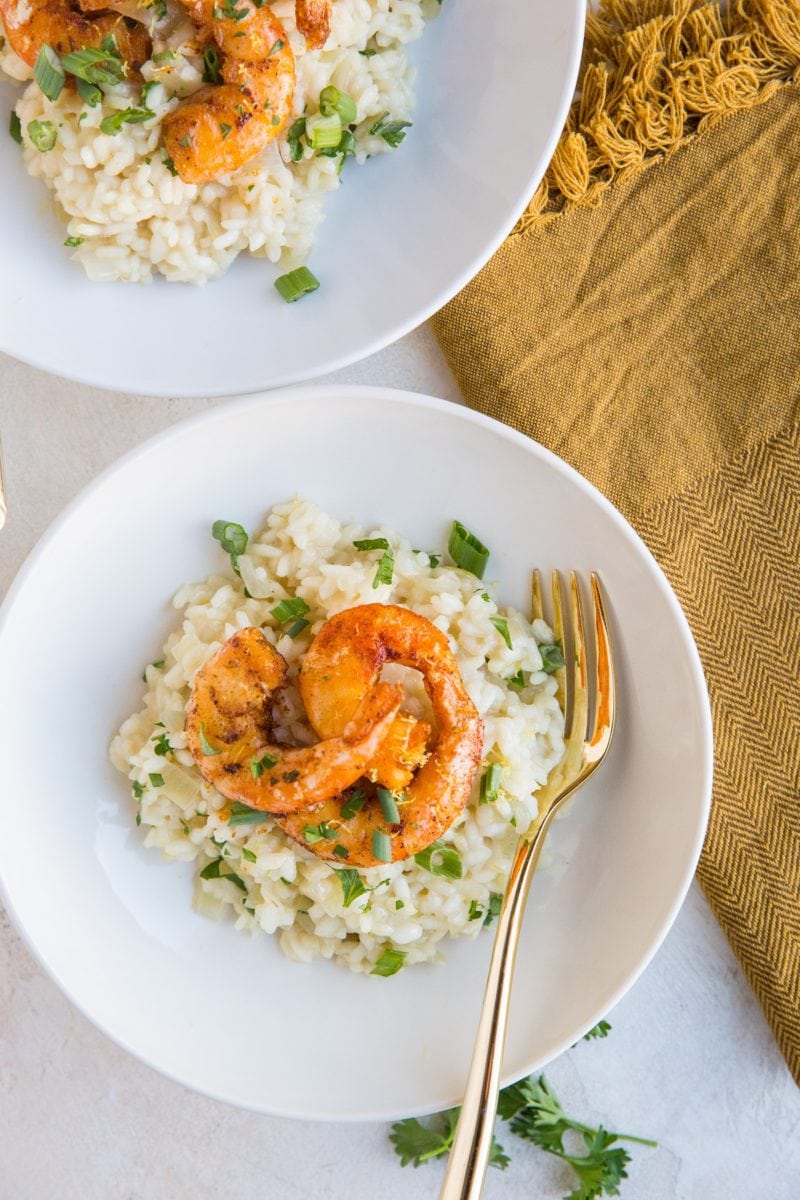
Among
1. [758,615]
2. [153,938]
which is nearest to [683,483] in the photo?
[758,615]

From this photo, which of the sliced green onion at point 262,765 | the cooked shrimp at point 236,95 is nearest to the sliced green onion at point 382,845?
the sliced green onion at point 262,765

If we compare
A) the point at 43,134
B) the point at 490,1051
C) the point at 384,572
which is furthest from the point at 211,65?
the point at 490,1051

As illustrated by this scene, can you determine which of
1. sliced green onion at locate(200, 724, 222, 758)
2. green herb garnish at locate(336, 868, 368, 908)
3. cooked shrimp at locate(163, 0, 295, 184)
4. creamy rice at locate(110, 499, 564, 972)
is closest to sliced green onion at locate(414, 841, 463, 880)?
creamy rice at locate(110, 499, 564, 972)

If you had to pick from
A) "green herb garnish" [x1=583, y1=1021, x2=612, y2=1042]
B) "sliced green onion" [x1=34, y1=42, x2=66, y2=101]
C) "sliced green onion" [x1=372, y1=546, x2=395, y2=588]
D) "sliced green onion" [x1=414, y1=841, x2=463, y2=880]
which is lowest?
"green herb garnish" [x1=583, y1=1021, x2=612, y2=1042]

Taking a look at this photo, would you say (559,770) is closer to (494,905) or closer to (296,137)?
(494,905)

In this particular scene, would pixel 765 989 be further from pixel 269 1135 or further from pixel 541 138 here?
pixel 541 138

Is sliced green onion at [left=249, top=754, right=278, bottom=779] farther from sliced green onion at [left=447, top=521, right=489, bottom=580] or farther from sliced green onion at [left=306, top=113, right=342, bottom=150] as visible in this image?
sliced green onion at [left=306, top=113, right=342, bottom=150]
